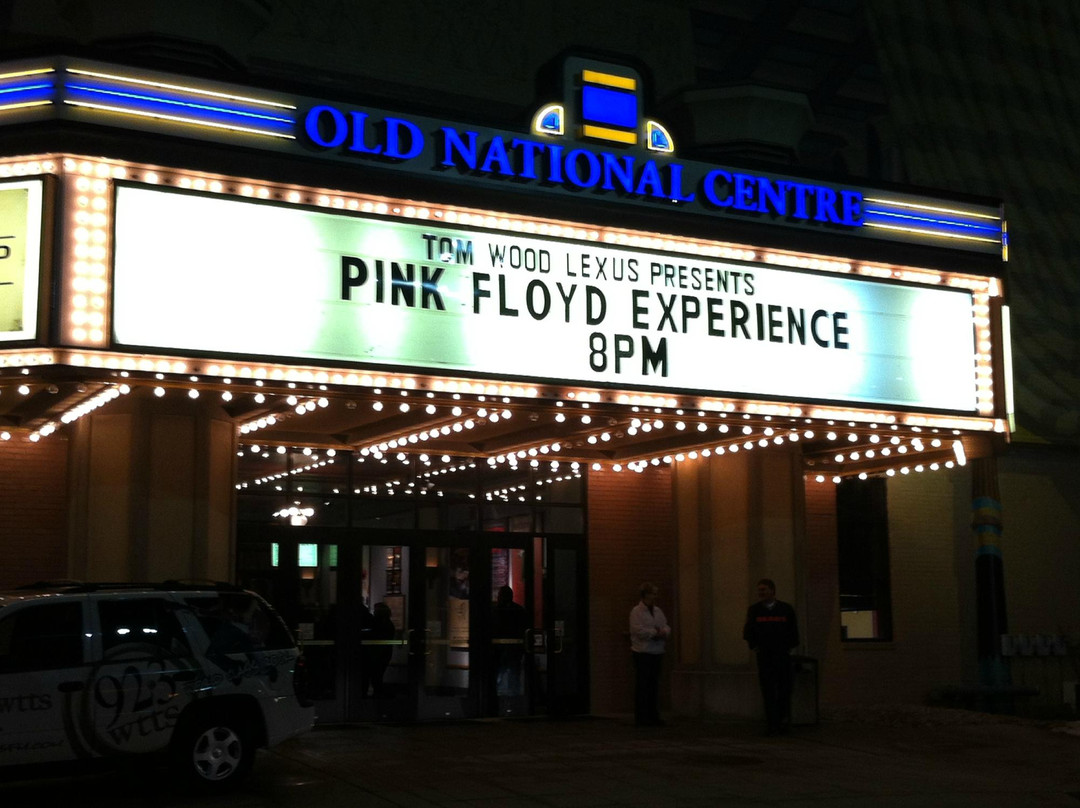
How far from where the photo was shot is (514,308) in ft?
45.3

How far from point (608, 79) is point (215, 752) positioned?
27.0 ft

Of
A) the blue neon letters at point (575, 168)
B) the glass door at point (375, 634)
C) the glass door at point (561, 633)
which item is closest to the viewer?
the blue neon letters at point (575, 168)

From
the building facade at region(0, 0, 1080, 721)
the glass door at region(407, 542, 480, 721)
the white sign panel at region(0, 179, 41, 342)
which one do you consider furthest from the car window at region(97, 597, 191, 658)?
the glass door at region(407, 542, 480, 721)

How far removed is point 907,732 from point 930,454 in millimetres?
3681

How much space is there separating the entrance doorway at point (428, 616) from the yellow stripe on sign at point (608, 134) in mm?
6155

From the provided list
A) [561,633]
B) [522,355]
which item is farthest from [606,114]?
[561,633]

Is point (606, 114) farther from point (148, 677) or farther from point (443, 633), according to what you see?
point (148, 677)

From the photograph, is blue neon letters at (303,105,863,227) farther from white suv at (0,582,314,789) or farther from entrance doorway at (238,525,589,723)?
entrance doorway at (238,525,589,723)

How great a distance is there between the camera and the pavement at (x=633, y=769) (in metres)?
11.6

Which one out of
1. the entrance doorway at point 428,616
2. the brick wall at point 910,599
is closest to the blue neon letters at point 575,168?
the entrance doorway at point 428,616

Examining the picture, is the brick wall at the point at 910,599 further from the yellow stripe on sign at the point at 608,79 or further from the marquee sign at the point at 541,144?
the yellow stripe on sign at the point at 608,79

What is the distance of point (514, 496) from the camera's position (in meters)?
19.2

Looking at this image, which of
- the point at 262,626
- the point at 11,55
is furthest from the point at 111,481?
the point at 11,55

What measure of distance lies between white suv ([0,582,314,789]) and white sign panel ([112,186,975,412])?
2.31 metres
